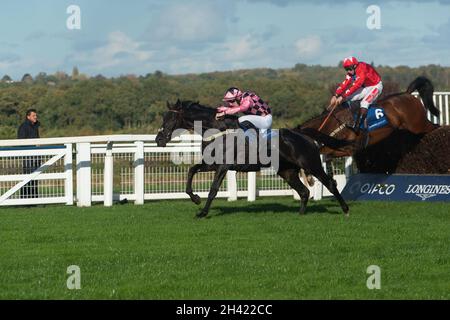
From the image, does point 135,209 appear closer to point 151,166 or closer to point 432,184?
point 151,166

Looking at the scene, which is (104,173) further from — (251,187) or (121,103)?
(121,103)

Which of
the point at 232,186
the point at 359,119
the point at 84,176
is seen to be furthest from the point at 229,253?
the point at 232,186

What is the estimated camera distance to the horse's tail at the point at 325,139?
13.9 metres

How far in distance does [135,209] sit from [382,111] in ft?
14.5

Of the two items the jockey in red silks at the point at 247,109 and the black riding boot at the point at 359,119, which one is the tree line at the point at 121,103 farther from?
the jockey in red silks at the point at 247,109

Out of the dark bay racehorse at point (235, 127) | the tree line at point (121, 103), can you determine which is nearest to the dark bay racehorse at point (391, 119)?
the dark bay racehorse at point (235, 127)

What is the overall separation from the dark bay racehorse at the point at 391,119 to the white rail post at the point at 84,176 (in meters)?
A: 3.60

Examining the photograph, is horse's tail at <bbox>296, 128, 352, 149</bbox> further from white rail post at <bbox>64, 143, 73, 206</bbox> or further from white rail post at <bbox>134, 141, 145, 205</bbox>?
white rail post at <bbox>64, 143, 73, 206</bbox>

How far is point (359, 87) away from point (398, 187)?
1740 millimetres

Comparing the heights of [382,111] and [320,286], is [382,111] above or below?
above

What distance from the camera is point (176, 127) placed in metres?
13.3

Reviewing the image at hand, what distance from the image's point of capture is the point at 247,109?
43.0ft

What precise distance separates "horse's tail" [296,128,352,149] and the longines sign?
1339 millimetres
